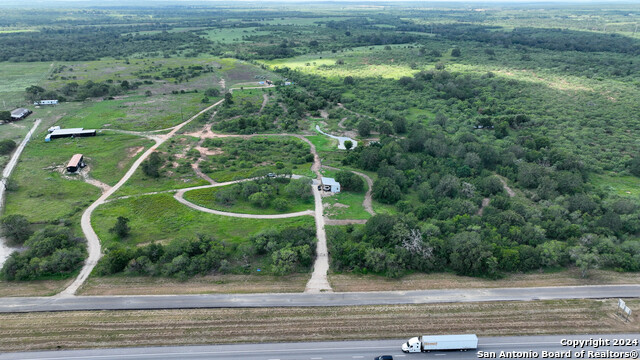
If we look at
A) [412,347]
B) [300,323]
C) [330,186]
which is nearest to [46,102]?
[330,186]

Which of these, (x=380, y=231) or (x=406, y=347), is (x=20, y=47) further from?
(x=406, y=347)

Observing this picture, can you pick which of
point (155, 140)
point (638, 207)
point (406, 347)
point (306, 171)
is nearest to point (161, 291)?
point (406, 347)

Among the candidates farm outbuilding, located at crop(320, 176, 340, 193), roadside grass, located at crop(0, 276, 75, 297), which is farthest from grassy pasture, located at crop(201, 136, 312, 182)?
roadside grass, located at crop(0, 276, 75, 297)

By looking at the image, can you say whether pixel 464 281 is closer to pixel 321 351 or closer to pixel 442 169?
pixel 321 351

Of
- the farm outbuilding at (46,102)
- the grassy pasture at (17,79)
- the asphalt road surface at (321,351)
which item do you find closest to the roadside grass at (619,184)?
the asphalt road surface at (321,351)

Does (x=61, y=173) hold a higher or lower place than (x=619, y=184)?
higher

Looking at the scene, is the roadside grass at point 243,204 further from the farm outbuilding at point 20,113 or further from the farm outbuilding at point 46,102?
the farm outbuilding at point 46,102
